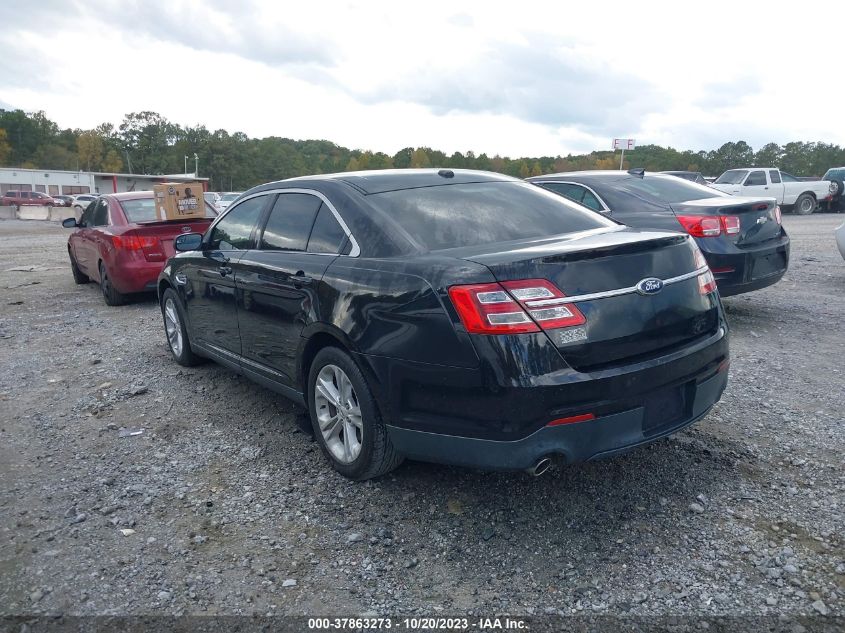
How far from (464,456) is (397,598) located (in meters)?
0.65

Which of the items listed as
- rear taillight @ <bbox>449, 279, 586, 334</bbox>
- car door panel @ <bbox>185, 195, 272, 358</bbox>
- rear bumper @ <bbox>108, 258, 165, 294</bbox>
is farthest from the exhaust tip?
rear bumper @ <bbox>108, 258, 165, 294</bbox>

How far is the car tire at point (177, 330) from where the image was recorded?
575 centimetres

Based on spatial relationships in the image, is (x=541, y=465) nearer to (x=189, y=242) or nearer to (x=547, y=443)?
(x=547, y=443)

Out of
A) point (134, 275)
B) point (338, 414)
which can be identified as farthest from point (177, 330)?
point (134, 275)

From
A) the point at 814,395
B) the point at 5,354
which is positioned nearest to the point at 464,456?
the point at 814,395

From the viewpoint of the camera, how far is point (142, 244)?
8672mm

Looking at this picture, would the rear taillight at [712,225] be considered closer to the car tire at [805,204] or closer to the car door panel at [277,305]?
the car door panel at [277,305]

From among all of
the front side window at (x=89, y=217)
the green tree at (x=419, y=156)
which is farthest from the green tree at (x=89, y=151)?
the front side window at (x=89, y=217)

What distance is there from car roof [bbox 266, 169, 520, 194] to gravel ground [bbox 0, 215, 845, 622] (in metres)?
1.61

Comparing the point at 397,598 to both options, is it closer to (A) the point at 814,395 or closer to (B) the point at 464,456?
(B) the point at 464,456

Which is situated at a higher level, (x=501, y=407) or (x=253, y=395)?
(x=501, y=407)

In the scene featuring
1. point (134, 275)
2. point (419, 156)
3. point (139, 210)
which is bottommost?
point (134, 275)

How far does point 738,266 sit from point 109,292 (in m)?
7.73

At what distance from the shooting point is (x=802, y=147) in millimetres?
84938
